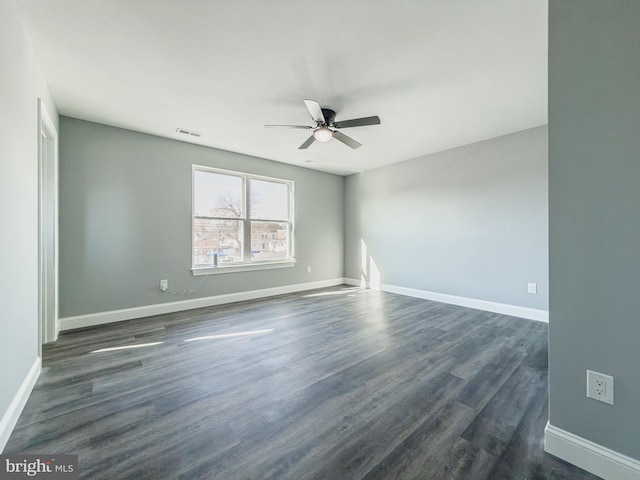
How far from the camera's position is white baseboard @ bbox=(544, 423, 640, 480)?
1198 mm

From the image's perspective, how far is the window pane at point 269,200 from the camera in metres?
5.02

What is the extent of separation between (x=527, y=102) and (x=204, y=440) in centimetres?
423

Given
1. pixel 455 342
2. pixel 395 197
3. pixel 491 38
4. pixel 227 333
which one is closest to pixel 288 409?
pixel 227 333

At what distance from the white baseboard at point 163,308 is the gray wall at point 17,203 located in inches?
52.0

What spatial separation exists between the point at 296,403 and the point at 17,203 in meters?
2.30

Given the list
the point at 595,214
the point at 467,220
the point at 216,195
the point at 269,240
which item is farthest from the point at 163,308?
the point at 467,220

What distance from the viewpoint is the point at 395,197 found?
5383mm

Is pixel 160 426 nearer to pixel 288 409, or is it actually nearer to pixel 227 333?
pixel 288 409

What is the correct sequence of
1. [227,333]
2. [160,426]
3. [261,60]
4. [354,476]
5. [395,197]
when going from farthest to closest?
[395,197]
[227,333]
[261,60]
[160,426]
[354,476]

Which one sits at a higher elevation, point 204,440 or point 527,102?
point 527,102

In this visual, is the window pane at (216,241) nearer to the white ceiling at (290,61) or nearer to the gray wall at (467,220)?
the white ceiling at (290,61)

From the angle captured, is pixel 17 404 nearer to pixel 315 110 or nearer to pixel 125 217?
pixel 125 217

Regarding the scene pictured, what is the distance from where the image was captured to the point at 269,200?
17.2ft

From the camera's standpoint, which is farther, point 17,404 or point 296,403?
point 296,403
